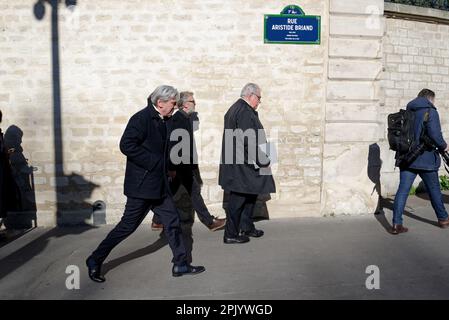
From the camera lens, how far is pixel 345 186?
6.39 meters

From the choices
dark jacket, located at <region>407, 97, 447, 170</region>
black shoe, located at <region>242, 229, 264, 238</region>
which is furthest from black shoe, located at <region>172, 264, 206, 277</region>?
dark jacket, located at <region>407, 97, 447, 170</region>

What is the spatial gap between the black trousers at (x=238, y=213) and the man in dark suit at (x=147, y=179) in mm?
1043

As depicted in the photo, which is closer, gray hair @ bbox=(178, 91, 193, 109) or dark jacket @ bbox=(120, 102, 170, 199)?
dark jacket @ bbox=(120, 102, 170, 199)

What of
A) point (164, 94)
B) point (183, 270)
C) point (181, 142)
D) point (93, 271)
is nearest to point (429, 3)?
point (181, 142)

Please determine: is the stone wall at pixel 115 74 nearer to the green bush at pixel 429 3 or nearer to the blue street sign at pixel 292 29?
the blue street sign at pixel 292 29

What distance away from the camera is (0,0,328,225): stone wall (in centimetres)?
582

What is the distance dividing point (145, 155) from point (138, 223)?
2.05ft

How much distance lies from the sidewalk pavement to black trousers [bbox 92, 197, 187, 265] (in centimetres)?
26

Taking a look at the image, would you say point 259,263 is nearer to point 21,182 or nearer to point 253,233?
point 253,233

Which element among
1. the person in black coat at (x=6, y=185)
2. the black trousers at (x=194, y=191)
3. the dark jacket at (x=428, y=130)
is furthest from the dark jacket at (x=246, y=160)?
the person in black coat at (x=6, y=185)

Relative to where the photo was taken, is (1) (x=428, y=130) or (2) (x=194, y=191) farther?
(2) (x=194, y=191)

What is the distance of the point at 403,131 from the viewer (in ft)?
17.3

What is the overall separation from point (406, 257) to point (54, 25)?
487 cm

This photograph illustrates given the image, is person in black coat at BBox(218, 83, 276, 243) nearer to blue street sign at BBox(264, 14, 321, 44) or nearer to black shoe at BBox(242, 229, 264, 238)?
black shoe at BBox(242, 229, 264, 238)
